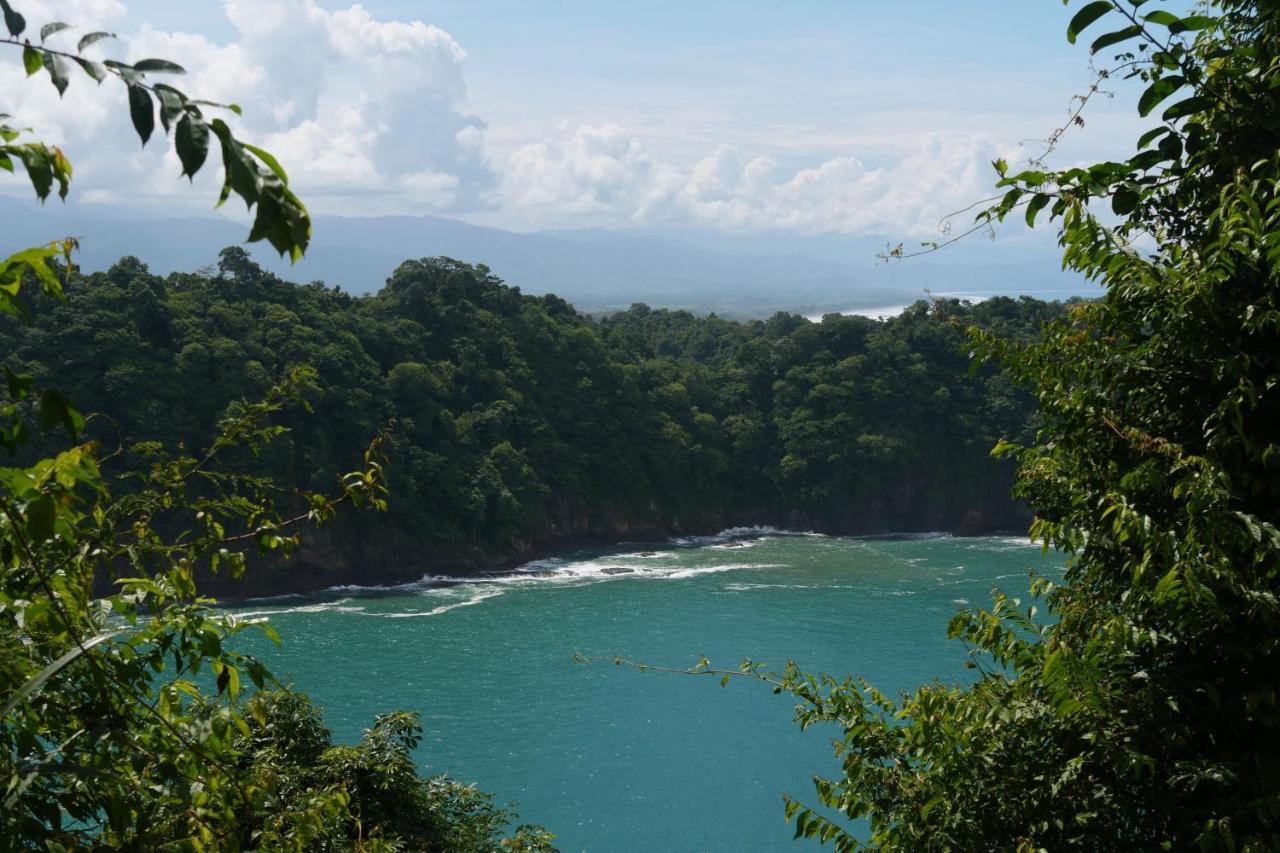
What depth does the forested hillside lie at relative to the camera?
916 inches

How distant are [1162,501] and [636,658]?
17.9 meters

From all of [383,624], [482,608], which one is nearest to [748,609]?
[482,608]

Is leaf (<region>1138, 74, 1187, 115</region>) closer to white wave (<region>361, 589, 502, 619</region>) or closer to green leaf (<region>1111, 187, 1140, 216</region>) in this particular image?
green leaf (<region>1111, 187, 1140, 216</region>)

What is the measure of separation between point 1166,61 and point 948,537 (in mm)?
30510

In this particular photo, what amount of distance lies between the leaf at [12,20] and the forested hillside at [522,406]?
21351 millimetres

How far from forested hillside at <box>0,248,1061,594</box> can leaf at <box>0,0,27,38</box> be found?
841 inches

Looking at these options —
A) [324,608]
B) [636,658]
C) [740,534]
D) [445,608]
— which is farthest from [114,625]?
[740,534]

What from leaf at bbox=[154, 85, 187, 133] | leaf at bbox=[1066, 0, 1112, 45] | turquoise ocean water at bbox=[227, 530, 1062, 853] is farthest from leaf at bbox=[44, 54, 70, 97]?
turquoise ocean water at bbox=[227, 530, 1062, 853]

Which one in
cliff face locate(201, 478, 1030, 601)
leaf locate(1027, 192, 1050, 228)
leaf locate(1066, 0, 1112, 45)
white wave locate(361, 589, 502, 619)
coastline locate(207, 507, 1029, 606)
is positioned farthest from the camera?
cliff face locate(201, 478, 1030, 601)

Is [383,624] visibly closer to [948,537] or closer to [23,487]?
[948,537]

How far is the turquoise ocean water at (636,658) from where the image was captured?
14297mm

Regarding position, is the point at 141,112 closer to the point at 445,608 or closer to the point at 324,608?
the point at 445,608

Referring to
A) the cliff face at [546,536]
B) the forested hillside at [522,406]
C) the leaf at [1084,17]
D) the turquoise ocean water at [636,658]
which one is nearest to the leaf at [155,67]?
the leaf at [1084,17]

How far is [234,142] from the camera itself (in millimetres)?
984
